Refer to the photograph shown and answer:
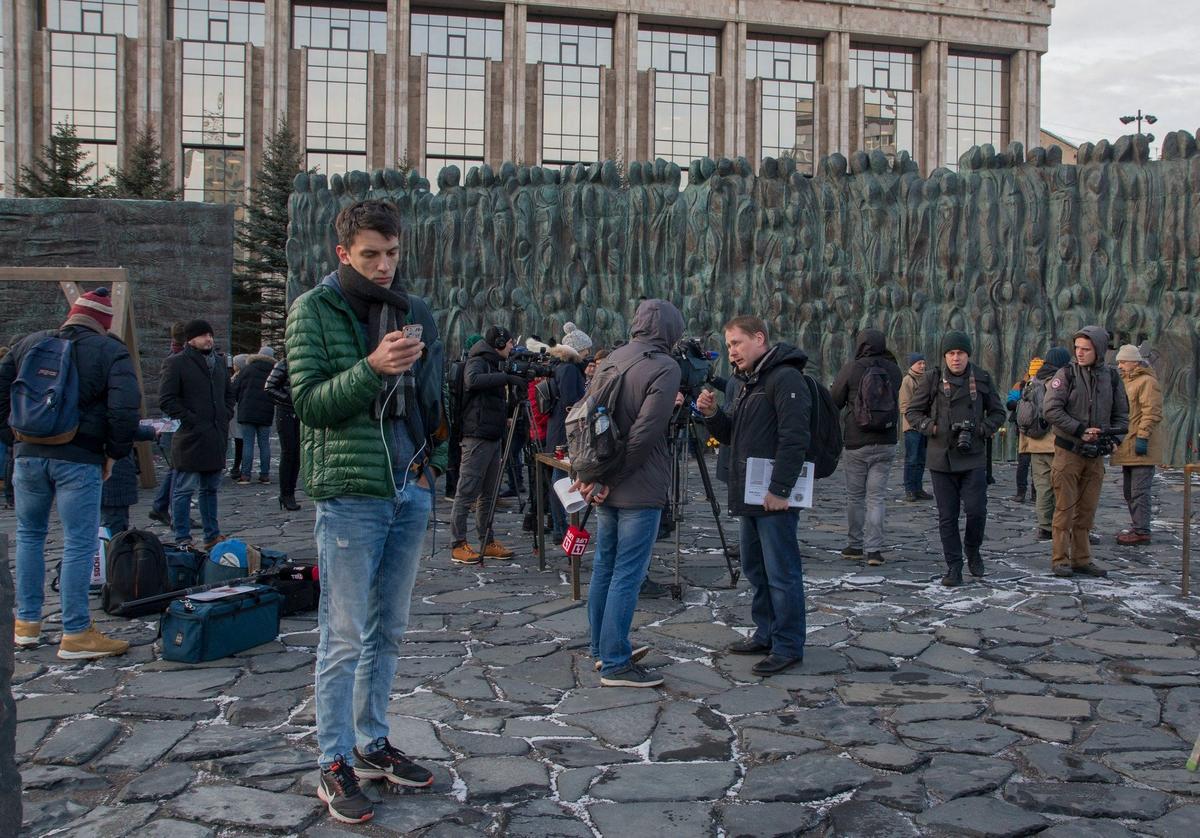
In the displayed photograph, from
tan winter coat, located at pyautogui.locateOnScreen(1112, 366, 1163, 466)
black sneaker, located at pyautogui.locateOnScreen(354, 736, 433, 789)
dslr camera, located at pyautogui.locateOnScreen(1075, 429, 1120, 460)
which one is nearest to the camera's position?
black sneaker, located at pyautogui.locateOnScreen(354, 736, 433, 789)

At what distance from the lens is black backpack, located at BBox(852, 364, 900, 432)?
9.16m

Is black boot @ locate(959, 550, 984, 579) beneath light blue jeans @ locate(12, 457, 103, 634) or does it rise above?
beneath

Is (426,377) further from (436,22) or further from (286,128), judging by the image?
(436,22)

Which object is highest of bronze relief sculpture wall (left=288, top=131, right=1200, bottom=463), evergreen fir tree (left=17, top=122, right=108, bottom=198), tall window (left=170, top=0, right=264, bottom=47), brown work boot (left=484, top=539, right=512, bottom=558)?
tall window (left=170, top=0, right=264, bottom=47)

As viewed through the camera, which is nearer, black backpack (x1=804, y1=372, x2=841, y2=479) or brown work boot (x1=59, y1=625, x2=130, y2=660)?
brown work boot (x1=59, y1=625, x2=130, y2=660)

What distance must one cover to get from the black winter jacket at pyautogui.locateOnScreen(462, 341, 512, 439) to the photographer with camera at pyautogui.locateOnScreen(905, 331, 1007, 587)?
127 inches

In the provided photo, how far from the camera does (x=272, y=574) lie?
23.0ft

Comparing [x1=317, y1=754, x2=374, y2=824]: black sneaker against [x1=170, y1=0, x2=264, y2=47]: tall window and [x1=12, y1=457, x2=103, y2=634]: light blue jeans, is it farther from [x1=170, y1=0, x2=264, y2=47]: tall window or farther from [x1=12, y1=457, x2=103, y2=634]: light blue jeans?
[x1=170, y1=0, x2=264, y2=47]: tall window

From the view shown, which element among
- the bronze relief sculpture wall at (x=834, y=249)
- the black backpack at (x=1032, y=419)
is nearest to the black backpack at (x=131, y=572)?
the black backpack at (x=1032, y=419)

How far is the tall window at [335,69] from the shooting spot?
45.4 meters

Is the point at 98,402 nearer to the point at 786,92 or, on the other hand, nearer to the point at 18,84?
the point at 18,84

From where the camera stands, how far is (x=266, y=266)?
36.0 meters

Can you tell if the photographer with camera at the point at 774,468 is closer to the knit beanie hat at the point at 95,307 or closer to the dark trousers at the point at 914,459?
the knit beanie hat at the point at 95,307

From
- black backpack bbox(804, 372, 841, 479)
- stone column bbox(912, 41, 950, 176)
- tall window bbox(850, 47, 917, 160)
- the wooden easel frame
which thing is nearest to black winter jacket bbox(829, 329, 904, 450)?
→ black backpack bbox(804, 372, 841, 479)
